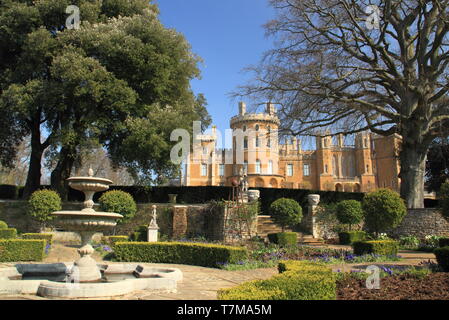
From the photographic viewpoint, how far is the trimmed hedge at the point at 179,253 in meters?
10.6

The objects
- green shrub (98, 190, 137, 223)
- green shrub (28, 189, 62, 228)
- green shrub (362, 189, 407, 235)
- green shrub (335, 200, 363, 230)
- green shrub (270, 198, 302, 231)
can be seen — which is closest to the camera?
green shrub (362, 189, 407, 235)

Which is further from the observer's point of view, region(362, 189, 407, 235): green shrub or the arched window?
the arched window

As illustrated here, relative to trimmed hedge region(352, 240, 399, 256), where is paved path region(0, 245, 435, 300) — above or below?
below

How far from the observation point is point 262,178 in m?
48.4

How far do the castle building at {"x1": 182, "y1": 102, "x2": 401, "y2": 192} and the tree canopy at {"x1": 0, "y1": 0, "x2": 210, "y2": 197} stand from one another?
1130 inches

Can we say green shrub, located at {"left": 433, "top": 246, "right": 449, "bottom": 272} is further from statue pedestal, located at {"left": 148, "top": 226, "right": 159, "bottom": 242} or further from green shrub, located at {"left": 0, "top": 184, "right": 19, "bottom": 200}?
green shrub, located at {"left": 0, "top": 184, "right": 19, "bottom": 200}

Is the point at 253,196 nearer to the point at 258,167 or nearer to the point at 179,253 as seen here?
the point at 179,253

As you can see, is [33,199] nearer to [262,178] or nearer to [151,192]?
[151,192]

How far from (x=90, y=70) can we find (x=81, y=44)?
1.54 m

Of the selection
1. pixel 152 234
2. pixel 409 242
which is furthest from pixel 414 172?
pixel 152 234

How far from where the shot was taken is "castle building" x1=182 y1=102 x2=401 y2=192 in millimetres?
49781

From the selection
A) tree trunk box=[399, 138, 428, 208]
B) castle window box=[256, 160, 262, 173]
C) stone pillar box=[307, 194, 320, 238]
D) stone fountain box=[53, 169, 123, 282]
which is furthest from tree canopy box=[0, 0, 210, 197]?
castle window box=[256, 160, 262, 173]

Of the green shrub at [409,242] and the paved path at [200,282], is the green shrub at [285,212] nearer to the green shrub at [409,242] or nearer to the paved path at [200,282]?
the green shrub at [409,242]

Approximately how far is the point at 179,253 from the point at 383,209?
802 centimetres
